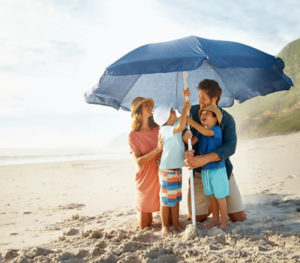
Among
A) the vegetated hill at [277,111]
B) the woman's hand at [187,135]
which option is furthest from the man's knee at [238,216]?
the vegetated hill at [277,111]

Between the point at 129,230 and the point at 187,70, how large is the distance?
7.46 feet

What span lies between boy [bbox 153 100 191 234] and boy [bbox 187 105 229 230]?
25cm

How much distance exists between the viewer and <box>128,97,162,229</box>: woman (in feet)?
14.0

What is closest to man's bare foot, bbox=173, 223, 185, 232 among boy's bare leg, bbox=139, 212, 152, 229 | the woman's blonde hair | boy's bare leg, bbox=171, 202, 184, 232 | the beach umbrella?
boy's bare leg, bbox=171, 202, 184, 232

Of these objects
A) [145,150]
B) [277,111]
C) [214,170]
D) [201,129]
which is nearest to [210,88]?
[201,129]

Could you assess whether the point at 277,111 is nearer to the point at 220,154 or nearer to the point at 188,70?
the point at 220,154

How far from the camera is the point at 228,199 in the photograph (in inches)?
174

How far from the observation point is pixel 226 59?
3.37m

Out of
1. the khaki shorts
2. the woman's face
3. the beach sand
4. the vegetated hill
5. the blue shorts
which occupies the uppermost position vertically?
the vegetated hill

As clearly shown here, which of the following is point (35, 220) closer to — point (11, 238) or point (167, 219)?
→ point (11, 238)

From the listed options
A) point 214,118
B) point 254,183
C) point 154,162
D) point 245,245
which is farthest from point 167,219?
point 254,183

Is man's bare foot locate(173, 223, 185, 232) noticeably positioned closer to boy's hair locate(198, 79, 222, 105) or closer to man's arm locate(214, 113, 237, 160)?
man's arm locate(214, 113, 237, 160)

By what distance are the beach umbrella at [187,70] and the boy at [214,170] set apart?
23 cm

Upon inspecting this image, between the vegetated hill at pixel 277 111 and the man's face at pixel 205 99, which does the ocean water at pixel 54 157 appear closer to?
the vegetated hill at pixel 277 111
